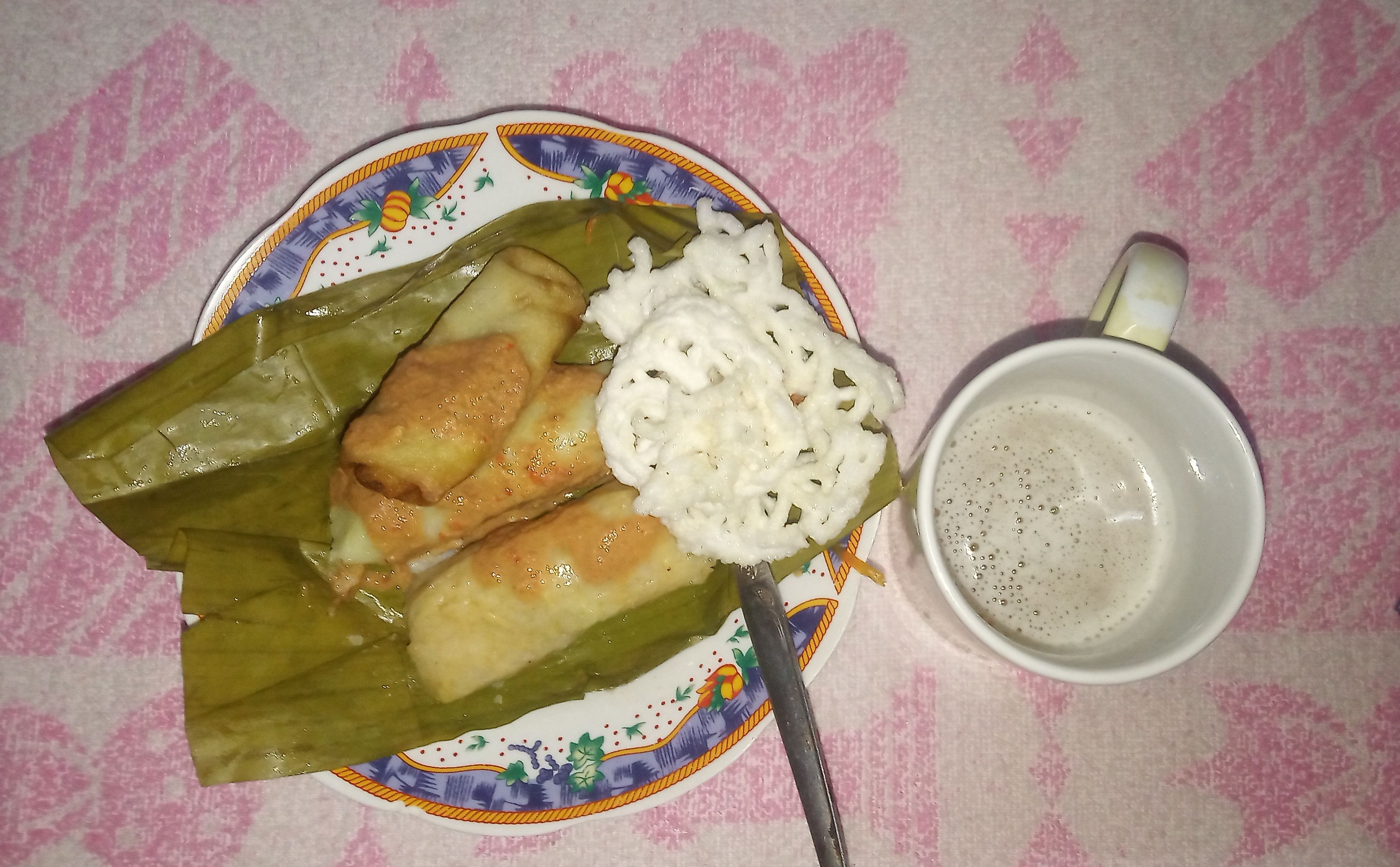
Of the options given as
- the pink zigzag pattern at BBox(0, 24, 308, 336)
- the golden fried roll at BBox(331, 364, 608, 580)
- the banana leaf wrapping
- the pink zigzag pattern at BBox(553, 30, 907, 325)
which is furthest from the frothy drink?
the pink zigzag pattern at BBox(0, 24, 308, 336)

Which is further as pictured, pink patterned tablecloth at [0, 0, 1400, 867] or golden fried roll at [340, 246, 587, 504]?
pink patterned tablecloth at [0, 0, 1400, 867]

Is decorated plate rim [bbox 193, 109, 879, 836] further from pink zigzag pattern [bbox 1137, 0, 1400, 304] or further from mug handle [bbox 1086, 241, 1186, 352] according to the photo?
pink zigzag pattern [bbox 1137, 0, 1400, 304]

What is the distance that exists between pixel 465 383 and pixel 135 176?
0.95m

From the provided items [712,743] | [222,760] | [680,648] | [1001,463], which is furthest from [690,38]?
[222,760]

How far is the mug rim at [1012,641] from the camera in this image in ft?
4.35

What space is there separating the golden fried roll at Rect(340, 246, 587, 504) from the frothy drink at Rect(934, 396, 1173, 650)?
81 centimetres

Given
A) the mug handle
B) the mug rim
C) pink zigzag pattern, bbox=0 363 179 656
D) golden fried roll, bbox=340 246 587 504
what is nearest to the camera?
the mug rim

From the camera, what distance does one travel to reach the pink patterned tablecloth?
1.77 m

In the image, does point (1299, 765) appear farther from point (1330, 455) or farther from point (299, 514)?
point (299, 514)

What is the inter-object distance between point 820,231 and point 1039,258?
51 cm

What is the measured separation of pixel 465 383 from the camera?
157 cm

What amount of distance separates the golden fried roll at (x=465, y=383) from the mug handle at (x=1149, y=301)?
999mm

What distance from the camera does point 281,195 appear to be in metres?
1.83

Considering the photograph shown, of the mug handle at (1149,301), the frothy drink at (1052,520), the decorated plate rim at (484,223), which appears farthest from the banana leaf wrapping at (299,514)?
A: the mug handle at (1149,301)
